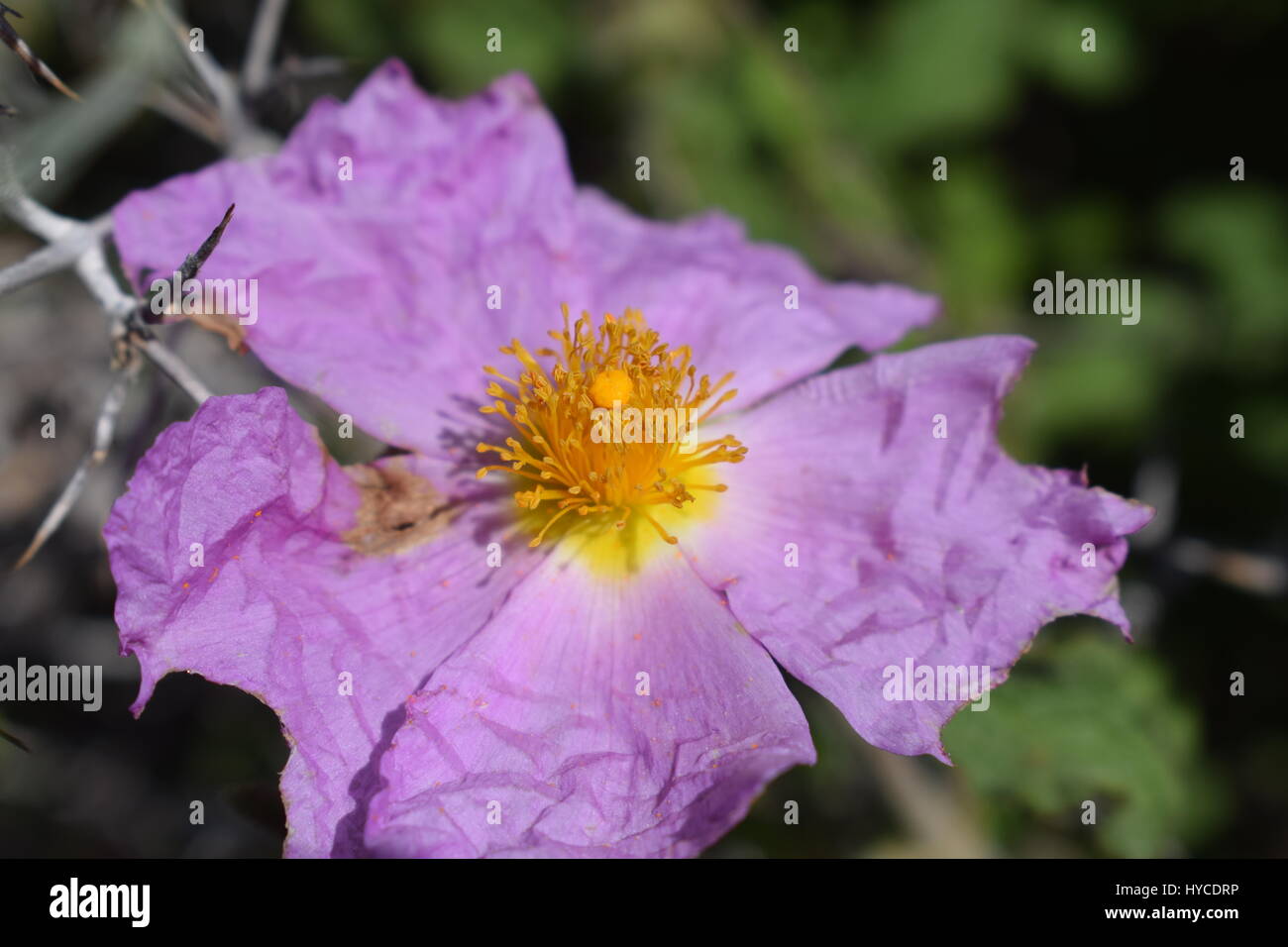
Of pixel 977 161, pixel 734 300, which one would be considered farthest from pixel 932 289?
pixel 734 300

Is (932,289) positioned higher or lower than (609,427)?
higher

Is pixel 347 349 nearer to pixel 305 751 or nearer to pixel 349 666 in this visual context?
pixel 349 666

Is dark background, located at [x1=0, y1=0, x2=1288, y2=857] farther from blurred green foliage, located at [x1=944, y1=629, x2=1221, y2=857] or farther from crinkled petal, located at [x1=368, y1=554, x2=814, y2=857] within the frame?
crinkled petal, located at [x1=368, y1=554, x2=814, y2=857]

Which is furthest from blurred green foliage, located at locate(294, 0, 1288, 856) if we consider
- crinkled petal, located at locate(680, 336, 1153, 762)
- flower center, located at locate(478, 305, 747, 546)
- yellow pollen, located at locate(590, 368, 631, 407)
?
yellow pollen, located at locate(590, 368, 631, 407)

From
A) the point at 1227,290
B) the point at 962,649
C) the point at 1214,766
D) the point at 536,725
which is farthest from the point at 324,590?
the point at 1227,290

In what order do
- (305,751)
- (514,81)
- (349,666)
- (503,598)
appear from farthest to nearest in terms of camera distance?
(514,81) → (503,598) → (349,666) → (305,751)

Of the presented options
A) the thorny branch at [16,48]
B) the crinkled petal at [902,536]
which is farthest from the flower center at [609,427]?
the thorny branch at [16,48]

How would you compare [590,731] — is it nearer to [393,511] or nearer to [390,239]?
[393,511]
